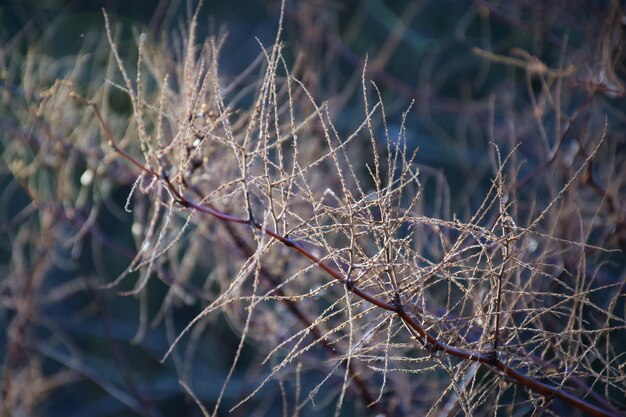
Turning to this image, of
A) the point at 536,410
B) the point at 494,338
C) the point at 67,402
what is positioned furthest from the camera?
the point at 67,402

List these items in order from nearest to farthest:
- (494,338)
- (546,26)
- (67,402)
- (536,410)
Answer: (494,338) → (536,410) → (546,26) → (67,402)

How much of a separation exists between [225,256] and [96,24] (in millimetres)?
3523

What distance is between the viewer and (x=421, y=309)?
1433 mm

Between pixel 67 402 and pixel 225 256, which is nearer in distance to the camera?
pixel 225 256

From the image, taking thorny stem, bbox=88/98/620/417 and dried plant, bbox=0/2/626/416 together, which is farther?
dried plant, bbox=0/2/626/416

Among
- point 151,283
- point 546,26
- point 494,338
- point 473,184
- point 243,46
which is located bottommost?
point 151,283

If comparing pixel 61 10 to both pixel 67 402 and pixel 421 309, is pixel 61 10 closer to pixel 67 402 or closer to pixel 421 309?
pixel 67 402

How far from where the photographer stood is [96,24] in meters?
5.78

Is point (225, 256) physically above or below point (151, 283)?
above

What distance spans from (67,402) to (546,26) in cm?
455

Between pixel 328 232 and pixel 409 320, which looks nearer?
pixel 409 320

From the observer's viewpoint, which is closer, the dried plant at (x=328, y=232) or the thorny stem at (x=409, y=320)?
the thorny stem at (x=409, y=320)

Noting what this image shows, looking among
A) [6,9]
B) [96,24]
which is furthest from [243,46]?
[6,9]

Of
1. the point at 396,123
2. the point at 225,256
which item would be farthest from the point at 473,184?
the point at 225,256
